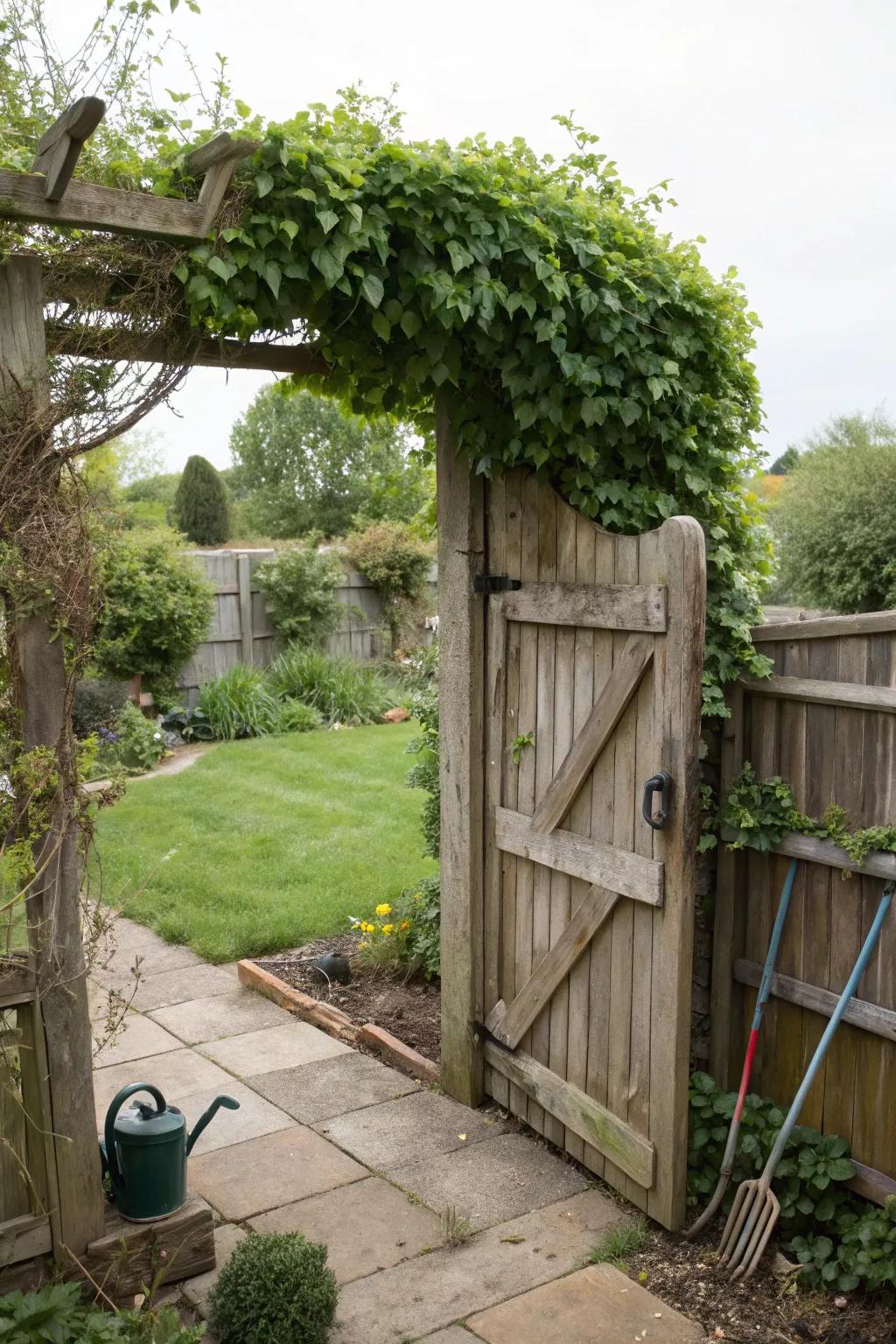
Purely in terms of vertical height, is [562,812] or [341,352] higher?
[341,352]

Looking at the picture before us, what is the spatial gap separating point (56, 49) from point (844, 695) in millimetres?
2833

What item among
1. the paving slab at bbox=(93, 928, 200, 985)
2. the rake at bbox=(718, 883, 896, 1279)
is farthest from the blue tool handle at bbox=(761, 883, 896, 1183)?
the paving slab at bbox=(93, 928, 200, 985)

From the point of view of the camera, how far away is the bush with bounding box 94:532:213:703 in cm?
1075

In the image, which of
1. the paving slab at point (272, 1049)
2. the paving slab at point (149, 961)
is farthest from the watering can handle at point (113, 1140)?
the paving slab at point (149, 961)

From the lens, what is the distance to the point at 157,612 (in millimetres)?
10898

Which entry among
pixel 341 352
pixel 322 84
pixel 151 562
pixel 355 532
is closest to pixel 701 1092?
pixel 341 352

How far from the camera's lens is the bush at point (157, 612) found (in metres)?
10.8

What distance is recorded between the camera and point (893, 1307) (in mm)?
2943

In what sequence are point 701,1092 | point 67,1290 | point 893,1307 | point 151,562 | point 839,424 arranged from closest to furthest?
point 67,1290
point 893,1307
point 701,1092
point 151,562
point 839,424

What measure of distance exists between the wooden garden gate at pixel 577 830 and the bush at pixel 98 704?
6717 mm

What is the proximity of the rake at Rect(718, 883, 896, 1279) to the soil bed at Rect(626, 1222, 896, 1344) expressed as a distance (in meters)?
0.06

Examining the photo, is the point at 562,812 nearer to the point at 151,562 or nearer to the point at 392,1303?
the point at 392,1303

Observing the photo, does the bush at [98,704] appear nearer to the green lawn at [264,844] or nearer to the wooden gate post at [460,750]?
the green lawn at [264,844]


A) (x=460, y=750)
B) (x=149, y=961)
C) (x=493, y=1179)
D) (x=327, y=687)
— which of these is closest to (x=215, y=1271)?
(x=493, y=1179)
